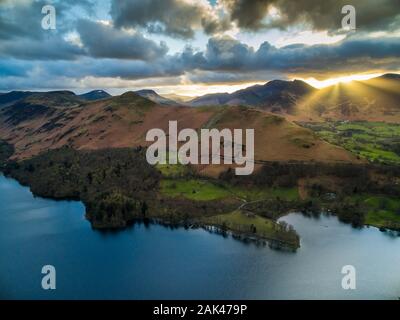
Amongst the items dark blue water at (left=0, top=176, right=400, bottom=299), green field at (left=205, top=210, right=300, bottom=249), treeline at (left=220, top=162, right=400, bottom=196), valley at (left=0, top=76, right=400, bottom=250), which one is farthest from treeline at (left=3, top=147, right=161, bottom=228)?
treeline at (left=220, top=162, right=400, bottom=196)

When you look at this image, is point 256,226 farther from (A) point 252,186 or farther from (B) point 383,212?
(B) point 383,212

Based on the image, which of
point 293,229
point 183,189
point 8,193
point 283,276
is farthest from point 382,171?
point 8,193

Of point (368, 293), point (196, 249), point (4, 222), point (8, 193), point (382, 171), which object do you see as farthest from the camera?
point (8, 193)

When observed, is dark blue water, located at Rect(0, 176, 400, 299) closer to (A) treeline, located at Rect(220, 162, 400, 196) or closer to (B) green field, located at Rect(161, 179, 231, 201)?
(B) green field, located at Rect(161, 179, 231, 201)

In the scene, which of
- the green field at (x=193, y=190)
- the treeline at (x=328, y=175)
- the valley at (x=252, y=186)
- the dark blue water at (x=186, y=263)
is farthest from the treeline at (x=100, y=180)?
the treeline at (x=328, y=175)

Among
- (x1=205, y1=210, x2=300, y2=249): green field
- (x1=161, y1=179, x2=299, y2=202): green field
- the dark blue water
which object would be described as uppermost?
(x1=161, y1=179, x2=299, y2=202): green field
